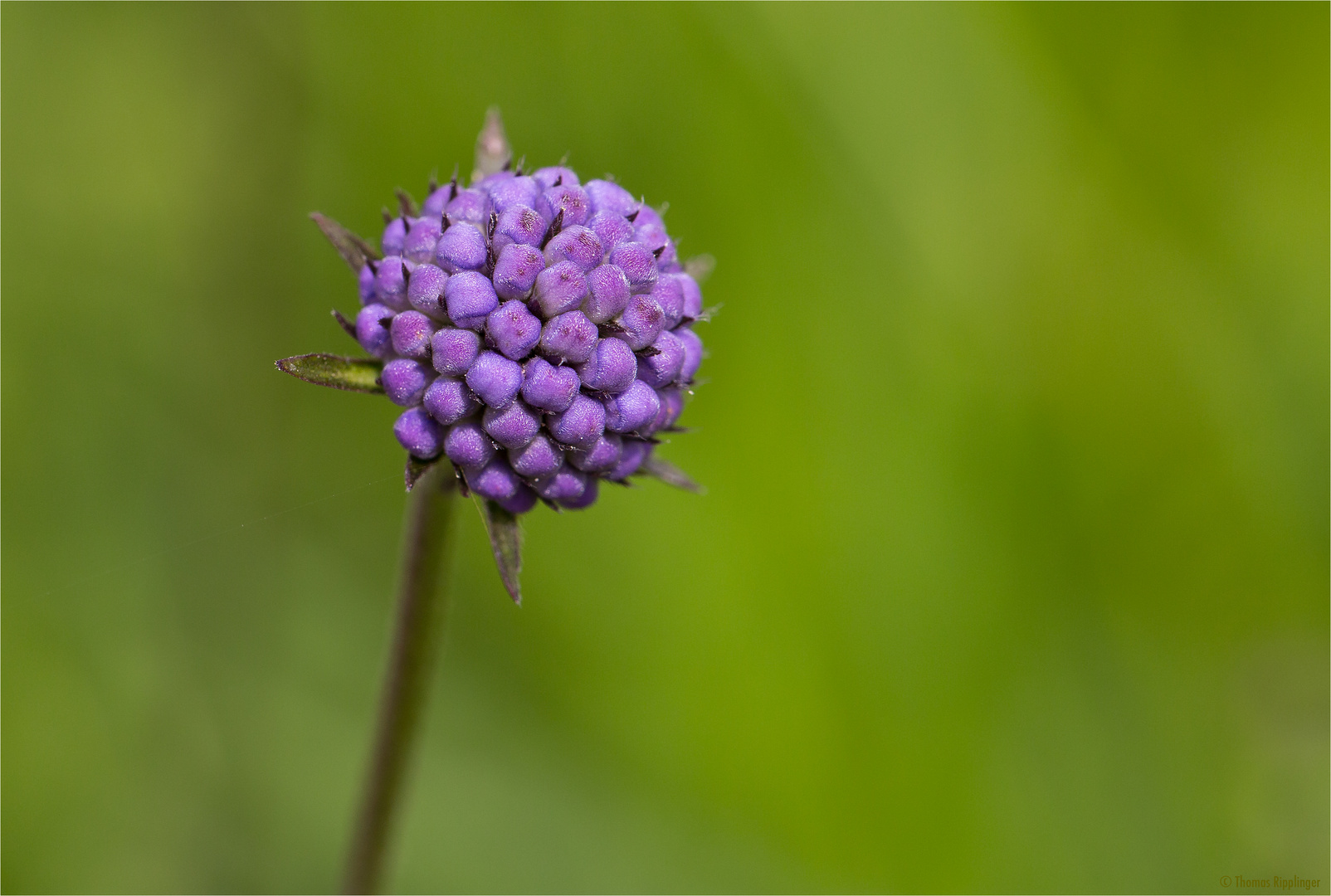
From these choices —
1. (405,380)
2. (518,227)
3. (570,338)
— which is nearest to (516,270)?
(518,227)

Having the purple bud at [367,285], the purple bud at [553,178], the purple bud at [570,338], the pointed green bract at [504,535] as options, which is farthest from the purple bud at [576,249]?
the pointed green bract at [504,535]

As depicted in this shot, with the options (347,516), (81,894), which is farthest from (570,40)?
(81,894)

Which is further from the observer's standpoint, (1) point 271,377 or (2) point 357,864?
(1) point 271,377

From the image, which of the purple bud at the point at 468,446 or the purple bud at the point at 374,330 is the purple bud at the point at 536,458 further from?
the purple bud at the point at 374,330

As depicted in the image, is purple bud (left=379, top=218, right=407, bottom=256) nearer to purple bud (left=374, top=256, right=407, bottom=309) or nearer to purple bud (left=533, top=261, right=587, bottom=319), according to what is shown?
purple bud (left=374, top=256, right=407, bottom=309)

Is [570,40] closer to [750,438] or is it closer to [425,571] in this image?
[750,438]
